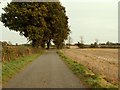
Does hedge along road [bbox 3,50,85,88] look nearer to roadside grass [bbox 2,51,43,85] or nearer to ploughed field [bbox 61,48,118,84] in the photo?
roadside grass [bbox 2,51,43,85]

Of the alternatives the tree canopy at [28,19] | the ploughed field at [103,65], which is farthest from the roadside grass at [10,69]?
the tree canopy at [28,19]

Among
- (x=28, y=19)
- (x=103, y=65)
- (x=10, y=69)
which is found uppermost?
(x=28, y=19)

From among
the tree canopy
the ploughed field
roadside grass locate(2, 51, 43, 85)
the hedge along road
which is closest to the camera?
the hedge along road

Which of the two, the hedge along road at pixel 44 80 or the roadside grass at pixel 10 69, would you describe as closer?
the hedge along road at pixel 44 80

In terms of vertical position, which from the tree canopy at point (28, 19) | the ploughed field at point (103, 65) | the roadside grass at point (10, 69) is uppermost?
the tree canopy at point (28, 19)

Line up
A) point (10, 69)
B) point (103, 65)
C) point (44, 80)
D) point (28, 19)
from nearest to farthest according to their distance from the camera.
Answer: point (44, 80) → point (10, 69) → point (103, 65) → point (28, 19)

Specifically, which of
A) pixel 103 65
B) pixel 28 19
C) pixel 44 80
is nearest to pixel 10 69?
pixel 44 80

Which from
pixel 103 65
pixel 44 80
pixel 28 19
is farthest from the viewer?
pixel 28 19

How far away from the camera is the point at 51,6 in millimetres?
68562

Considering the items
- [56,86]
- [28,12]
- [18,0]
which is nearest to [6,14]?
[18,0]

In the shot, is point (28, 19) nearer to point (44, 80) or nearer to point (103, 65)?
point (103, 65)

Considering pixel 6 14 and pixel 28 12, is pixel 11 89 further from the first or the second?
pixel 6 14

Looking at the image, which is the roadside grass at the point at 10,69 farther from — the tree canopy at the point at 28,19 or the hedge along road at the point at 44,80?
the tree canopy at the point at 28,19

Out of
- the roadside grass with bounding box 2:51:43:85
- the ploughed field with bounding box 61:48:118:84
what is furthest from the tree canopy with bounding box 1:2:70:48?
the roadside grass with bounding box 2:51:43:85
